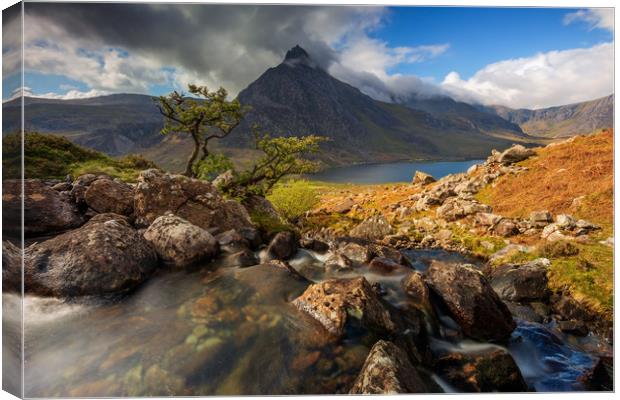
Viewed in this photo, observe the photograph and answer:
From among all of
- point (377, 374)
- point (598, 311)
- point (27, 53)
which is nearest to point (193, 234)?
point (27, 53)

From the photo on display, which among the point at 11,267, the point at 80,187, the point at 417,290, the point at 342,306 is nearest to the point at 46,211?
the point at 80,187

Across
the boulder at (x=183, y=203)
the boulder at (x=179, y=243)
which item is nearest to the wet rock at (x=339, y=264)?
the boulder at (x=179, y=243)

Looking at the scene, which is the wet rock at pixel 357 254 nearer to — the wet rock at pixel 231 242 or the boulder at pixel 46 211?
the wet rock at pixel 231 242

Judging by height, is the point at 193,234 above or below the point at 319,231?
above

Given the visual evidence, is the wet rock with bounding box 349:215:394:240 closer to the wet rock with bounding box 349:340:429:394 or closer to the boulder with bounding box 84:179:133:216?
the boulder with bounding box 84:179:133:216

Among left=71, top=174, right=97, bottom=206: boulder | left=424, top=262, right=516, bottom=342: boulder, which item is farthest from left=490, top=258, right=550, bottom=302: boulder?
left=71, top=174, right=97, bottom=206: boulder

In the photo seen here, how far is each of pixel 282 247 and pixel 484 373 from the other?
697 centimetres

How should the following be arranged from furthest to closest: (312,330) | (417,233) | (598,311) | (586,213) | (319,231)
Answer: (319,231) → (417,233) → (586,213) → (598,311) → (312,330)

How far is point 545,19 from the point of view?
297 inches

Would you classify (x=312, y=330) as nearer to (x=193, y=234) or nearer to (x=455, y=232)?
(x=193, y=234)

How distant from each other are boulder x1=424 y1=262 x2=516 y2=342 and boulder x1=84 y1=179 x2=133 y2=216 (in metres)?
10.6

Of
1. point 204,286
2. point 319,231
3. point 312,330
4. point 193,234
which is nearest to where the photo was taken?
point 312,330

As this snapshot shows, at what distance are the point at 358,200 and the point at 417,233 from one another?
1728 cm

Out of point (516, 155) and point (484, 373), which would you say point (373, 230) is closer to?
point (484, 373)
